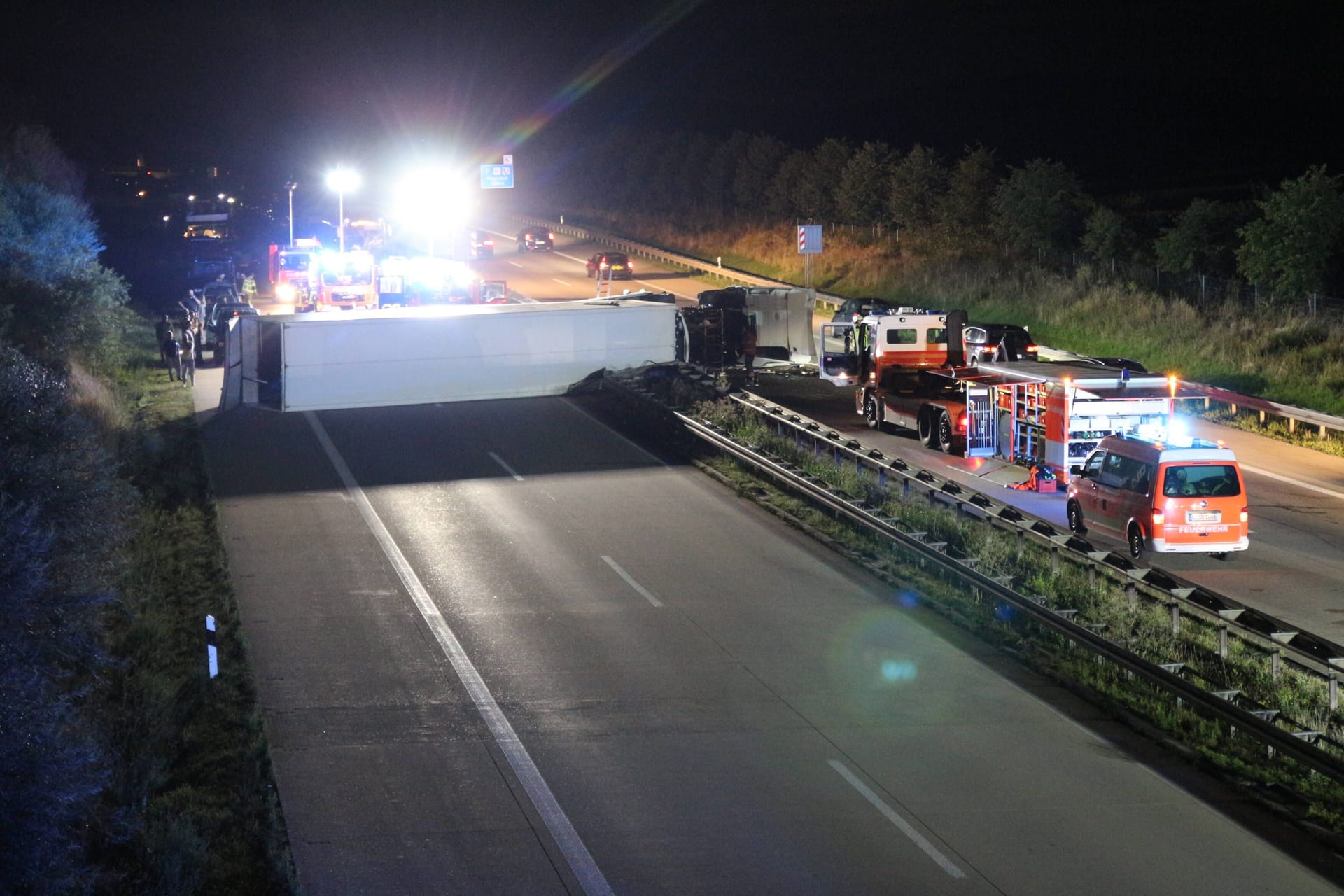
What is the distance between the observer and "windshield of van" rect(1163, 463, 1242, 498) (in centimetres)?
1919

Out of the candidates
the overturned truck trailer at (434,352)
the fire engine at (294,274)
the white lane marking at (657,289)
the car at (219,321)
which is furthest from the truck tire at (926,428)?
the white lane marking at (657,289)

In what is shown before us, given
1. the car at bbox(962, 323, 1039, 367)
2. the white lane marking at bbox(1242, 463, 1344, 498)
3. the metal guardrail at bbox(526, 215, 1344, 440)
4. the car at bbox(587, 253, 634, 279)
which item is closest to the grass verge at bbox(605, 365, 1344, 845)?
the metal guardrail at bbox(526, 215, 1344, 440)

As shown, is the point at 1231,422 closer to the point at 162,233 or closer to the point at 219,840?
the point at 219,840

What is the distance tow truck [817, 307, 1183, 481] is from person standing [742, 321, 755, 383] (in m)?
Result: 1.91

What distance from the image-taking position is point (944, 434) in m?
27.8

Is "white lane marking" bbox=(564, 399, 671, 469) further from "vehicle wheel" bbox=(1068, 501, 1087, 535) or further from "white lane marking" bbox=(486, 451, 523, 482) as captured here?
"vehicle wheel" bbox=(1068, 501, 1087, 535)

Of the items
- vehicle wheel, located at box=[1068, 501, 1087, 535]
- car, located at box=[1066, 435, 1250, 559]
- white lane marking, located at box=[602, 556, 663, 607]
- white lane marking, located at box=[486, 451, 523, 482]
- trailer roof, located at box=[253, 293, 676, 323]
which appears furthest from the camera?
trailer roof, located at box=[253, 293, 676, 323]

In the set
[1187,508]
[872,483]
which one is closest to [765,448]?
[872,483]

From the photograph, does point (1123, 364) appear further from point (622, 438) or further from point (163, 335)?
point (163, 335)

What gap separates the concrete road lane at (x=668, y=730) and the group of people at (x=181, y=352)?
16.1m

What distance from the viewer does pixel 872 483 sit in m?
22.5

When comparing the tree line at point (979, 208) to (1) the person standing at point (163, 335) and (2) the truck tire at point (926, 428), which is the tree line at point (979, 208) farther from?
(1) the person standing at point (163, 335)

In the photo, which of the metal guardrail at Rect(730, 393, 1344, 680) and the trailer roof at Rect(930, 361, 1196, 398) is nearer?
the metal guardrail at Rect(730, 393, 1344, 680)

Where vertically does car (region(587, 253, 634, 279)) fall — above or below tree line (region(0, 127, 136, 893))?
above
